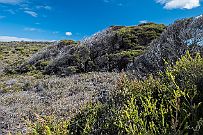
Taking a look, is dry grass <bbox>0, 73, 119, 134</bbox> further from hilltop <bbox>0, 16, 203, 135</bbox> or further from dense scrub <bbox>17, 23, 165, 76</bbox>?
dense scrub <bbox>17, 23, 165, 76</bbox>

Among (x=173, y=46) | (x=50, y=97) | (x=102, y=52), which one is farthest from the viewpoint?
(x=102, y=52)

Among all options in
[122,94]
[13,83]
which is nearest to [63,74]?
[13,83]

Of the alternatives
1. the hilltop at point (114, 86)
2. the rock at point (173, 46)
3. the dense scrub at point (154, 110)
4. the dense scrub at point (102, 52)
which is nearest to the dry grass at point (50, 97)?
the hilltop at point (114, 86)

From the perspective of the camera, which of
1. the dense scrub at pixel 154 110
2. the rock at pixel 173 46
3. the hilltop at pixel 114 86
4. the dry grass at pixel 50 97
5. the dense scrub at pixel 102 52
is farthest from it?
the dense scrub at pixel 102 52

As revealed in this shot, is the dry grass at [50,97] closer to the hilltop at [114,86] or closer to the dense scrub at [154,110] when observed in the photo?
the hilltop at [114,86]

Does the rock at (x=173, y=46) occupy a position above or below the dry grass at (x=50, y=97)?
above

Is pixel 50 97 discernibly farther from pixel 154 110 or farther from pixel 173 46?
pixel 154 110

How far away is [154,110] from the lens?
22.3ft

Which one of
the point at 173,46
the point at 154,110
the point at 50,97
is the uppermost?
the point at 173,46

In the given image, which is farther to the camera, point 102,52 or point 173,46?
point 102,52

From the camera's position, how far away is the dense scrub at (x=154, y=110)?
252 inches

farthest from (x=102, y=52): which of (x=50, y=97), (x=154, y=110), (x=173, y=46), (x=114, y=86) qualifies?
(x=154, y=110)

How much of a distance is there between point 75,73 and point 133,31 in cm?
578

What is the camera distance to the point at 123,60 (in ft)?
71.0
